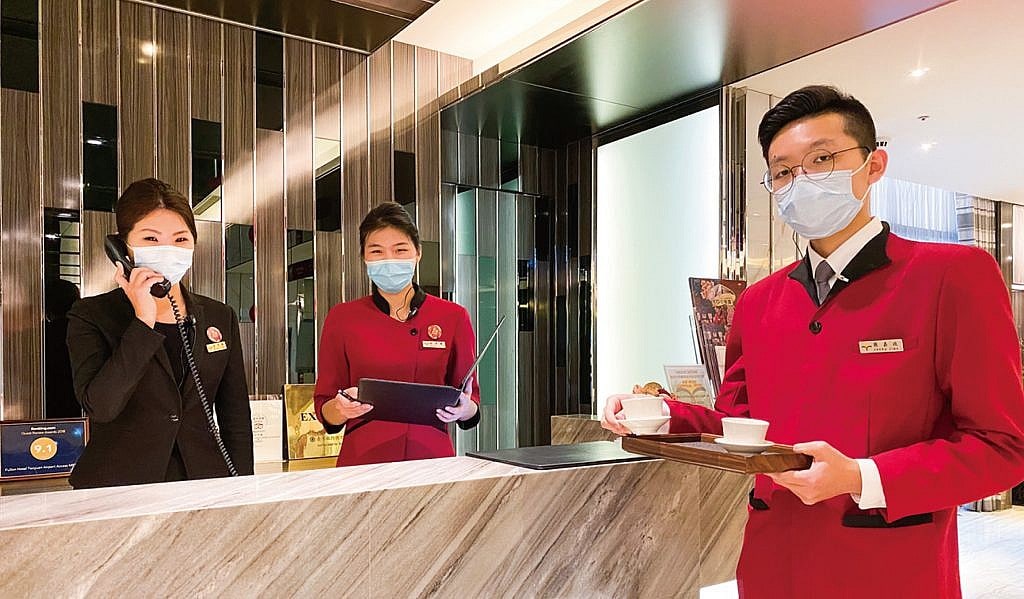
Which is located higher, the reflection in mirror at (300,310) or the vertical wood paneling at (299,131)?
the vertical wood paneling at (299,131)

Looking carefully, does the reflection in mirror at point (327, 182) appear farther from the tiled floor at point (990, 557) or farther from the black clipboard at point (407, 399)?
the tiled floor at point (990, 557)

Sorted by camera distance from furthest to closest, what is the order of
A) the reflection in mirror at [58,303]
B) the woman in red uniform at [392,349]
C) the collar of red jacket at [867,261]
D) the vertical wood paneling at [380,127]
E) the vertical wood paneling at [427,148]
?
the vertical wood paneling at [427,148]
the vertical wood paneling at [380,127]
the reflection in mirror at [58,303]
the woman in red uniform at [392,349]
the collar of red jacket at [867,261]

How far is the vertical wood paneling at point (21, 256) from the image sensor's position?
11.1ft

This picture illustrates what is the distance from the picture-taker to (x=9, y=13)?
3.39 metres

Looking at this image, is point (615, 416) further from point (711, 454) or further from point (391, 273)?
point (391, 273)

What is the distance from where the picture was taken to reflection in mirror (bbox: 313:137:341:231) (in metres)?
4.29

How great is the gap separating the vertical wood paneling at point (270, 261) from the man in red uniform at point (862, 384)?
9.41 ft

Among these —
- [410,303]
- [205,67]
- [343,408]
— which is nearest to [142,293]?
[343,408]

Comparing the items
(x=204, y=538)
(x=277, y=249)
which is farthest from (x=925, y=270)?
(x=277, y=249)

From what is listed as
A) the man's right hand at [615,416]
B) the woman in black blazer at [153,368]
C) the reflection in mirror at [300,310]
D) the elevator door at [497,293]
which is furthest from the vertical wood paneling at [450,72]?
the man's right hand at [615,416]

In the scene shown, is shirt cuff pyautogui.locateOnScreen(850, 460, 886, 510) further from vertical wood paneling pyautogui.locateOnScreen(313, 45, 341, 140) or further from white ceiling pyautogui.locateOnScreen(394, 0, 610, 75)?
vertical wood paneling pyautogui.locateOnScreen(313, 45, 341, 140)

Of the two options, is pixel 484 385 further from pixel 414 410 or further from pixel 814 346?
pixel 814 346

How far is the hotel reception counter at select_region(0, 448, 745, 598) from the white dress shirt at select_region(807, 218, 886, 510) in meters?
0.73

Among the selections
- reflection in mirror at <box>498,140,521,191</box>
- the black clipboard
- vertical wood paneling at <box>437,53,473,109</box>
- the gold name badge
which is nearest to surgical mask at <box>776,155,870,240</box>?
the gold name badge
